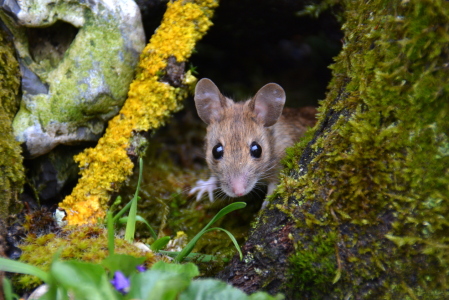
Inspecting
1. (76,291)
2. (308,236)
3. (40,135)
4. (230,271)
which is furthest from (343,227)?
(40,135)

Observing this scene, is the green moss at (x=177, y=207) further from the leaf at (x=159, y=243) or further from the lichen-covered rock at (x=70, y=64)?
the lichen-covered rock at (x=70, y=64)

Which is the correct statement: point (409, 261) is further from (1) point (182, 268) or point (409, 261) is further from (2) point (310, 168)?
(1) point (182, 268)

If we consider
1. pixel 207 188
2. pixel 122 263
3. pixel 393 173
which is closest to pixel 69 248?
pixel 122 263

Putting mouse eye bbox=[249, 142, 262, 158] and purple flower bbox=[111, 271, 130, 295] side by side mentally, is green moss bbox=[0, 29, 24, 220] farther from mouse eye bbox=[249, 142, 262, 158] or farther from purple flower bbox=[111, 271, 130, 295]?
mouse eye bbox=[249, 142, 262, 158]

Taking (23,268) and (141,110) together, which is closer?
(23,268)

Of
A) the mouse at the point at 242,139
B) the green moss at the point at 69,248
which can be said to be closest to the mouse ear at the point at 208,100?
the mouse at the point at 242,139

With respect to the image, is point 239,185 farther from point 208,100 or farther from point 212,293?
point 212,293
